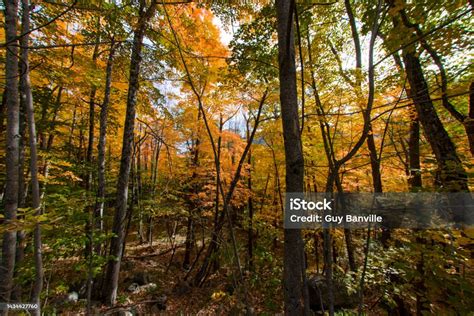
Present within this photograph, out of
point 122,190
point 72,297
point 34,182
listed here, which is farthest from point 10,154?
point 72,297

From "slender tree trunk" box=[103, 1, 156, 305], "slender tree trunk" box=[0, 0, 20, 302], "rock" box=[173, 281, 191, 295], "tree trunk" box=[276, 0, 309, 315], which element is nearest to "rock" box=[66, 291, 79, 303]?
"slender tree trunk" box=[103, 1, 156, 305]

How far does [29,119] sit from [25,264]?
2.11m

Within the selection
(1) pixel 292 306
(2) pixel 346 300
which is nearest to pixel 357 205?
(2) pixel 346 300

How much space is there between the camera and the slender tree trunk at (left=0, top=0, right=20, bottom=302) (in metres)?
2.32

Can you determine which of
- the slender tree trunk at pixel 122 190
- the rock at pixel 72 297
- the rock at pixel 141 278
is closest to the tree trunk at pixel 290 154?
the slender tree trunk at pixel 122 190

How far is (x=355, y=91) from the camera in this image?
154 inches

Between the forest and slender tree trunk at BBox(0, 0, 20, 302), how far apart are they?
0.02 meters

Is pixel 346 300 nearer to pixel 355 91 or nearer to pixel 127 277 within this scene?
pixel 355 91

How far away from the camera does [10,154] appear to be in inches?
98.4

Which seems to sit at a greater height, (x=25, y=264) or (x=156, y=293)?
(x=25, y=264)

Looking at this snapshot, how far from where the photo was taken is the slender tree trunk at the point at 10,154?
7.60 feet

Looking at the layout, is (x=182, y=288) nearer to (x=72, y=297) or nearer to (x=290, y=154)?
(x=72, y=297)

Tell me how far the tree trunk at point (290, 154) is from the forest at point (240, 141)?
0.01 m

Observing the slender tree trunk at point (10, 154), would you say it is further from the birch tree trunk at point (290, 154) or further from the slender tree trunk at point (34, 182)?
the birch tree trunk at point (290, 154)
